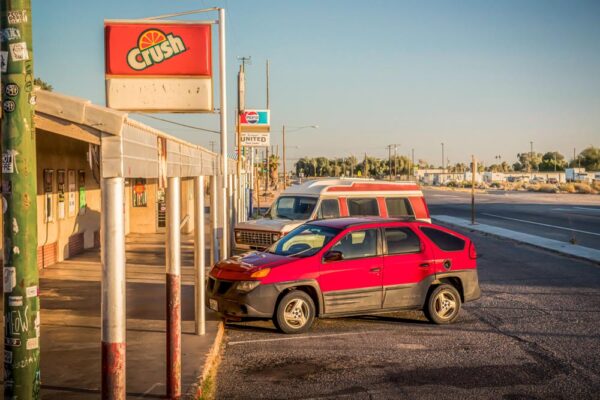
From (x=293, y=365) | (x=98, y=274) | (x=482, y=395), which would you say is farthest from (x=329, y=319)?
(x=98, y=274)

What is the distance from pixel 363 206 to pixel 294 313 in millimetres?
5687

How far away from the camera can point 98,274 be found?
1633 cm

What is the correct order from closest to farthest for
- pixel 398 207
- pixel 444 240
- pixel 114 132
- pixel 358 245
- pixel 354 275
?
pixel 114 132 → pixel 354 275 → pixel 358 245 → pixel 444 240 → pixel 398 207

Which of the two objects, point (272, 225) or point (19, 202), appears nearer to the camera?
point (19, 202)

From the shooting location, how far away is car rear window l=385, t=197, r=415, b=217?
1602 cm

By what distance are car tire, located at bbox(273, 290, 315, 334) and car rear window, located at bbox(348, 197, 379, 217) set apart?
212 inches

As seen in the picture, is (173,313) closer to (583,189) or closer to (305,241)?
(305,241)

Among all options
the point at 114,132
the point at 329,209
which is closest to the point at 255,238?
the point at 329,209

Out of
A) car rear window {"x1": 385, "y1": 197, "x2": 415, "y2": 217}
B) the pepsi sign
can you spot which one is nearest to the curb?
car rear window {"x1": 385, "y1": 197, "x2": 415, "y2": 217}

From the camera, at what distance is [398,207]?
1611 cm

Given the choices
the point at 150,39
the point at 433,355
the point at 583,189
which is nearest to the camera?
the point at 433,355

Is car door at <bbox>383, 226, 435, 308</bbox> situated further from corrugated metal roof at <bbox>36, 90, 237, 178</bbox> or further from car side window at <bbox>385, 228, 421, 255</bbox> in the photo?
corrugated metal roof at <bbox>36, 90, 237, 178</bbox>

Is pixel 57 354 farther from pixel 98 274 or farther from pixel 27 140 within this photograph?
pixel 98 274

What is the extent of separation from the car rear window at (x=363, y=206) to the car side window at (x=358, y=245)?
442 centimetres
